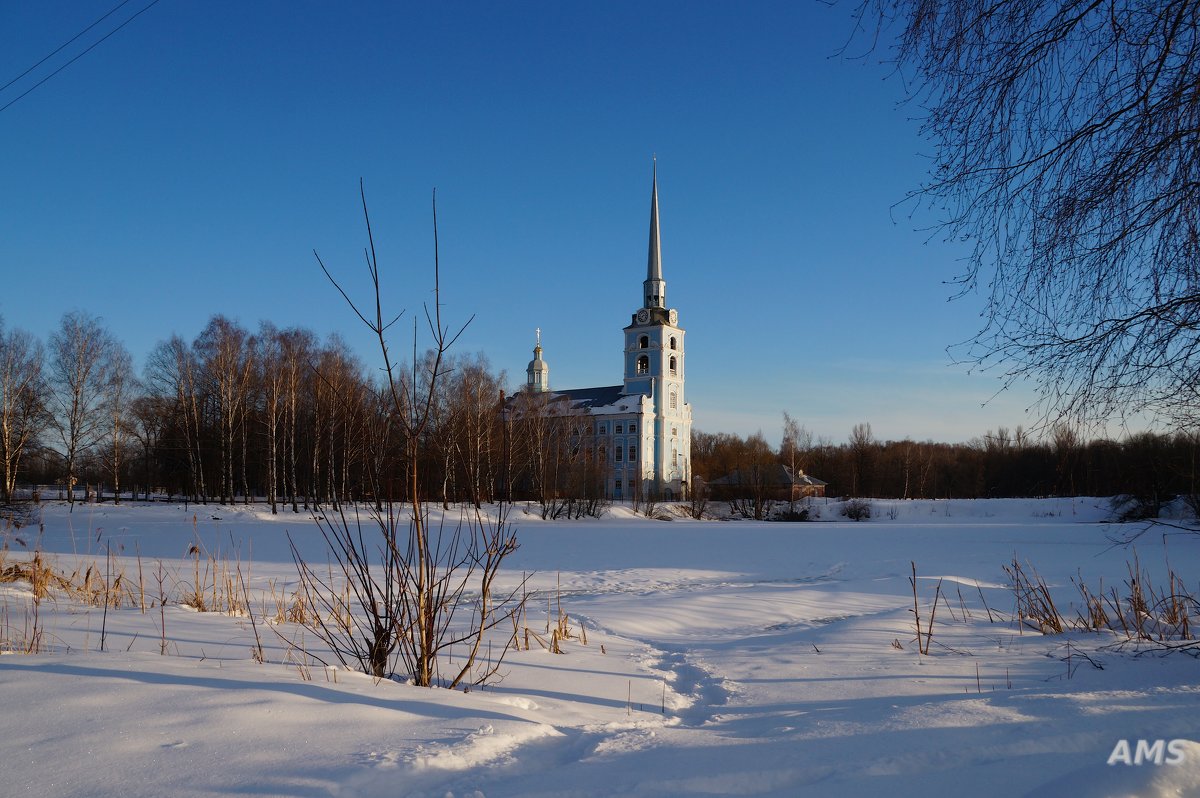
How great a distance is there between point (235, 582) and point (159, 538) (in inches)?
470

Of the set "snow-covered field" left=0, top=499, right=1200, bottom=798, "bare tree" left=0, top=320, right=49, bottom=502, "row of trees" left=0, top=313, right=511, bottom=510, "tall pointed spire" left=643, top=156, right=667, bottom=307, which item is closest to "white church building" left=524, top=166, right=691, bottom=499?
"tall pointed spire" left=643, top=156, right=667, bottom=307

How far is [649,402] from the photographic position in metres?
58.2

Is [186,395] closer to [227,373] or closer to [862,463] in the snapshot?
[227,373]

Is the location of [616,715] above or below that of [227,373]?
below

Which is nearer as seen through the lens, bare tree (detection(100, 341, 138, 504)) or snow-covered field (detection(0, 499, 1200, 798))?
snow-covered field (detection(0, 499, 1200, 798))

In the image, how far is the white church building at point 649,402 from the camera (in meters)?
57.5

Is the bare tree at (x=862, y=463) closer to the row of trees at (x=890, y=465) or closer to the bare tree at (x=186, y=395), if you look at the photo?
the row of trees at (x=890, y=465)

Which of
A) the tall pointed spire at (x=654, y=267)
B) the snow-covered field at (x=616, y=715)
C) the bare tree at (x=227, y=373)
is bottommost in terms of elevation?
the snow-covered field at (x=616, y=715)

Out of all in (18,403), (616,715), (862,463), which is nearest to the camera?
(616,715)

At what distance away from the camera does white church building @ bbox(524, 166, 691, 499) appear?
57531mm

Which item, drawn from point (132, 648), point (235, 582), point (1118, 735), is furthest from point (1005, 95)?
point (235, 582)

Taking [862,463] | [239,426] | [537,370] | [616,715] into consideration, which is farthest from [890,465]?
[616,715]

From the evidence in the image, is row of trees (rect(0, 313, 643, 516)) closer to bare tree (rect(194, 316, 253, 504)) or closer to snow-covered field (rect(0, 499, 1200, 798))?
bare tree (rect(194, 316, 253, 504))

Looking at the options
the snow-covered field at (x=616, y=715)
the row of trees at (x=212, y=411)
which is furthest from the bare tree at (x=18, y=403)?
the snow-covered field at (x=616, y=715)
